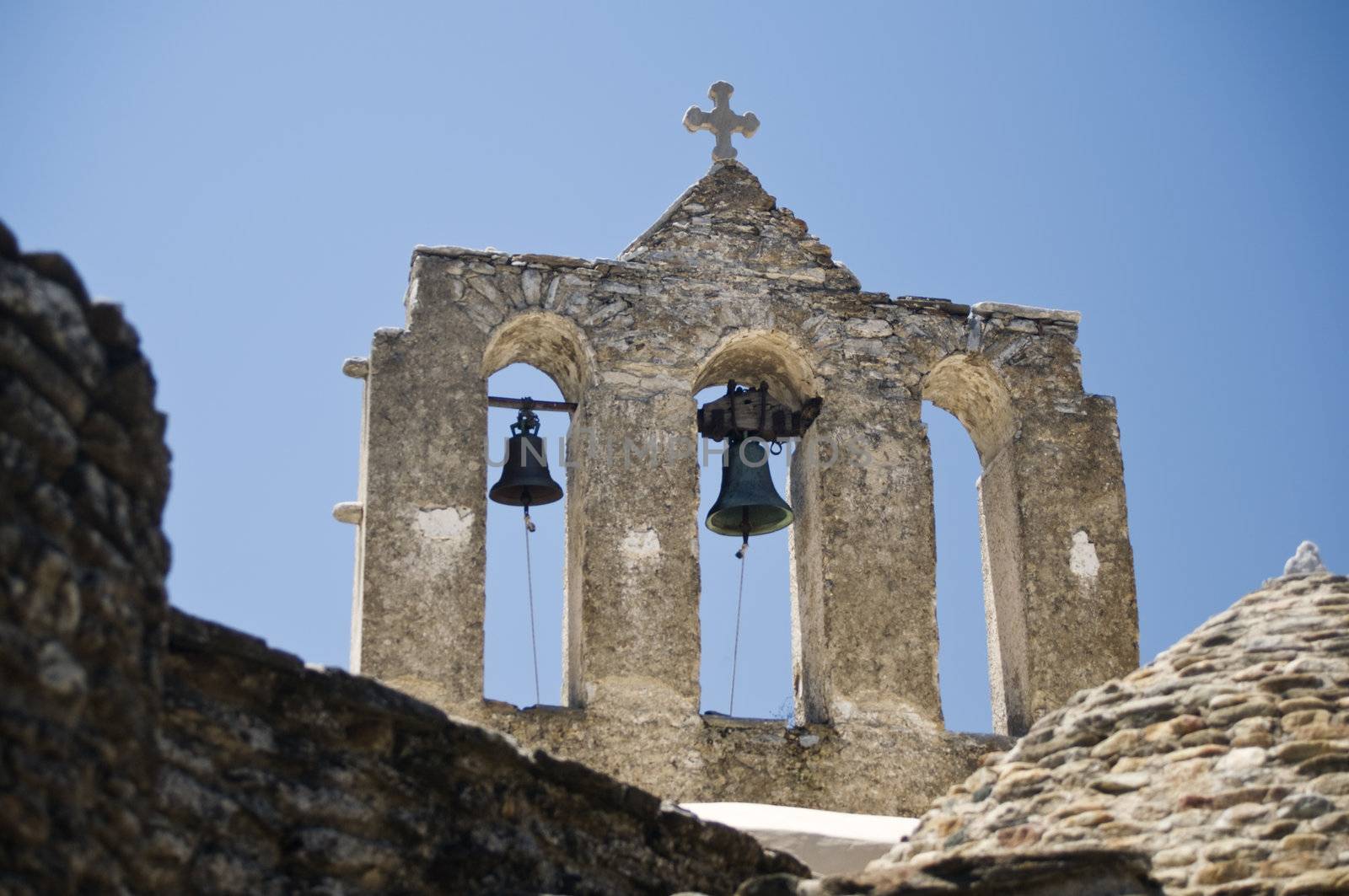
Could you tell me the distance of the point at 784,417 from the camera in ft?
38.5

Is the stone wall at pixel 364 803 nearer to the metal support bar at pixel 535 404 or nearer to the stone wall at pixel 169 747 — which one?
the stone wall at pixel 169 747

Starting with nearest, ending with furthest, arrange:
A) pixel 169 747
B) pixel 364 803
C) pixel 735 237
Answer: pixel 169 747 → pixel 364 803 → pixel 735 237

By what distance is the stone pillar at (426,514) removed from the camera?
1041cm

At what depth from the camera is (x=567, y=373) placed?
1159cm

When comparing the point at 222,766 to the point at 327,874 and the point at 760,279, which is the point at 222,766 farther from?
the point at 760,279

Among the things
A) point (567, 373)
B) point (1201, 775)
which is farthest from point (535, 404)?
point (1201, 775)

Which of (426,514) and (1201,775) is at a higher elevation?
(426,514)

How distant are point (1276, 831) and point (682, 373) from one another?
5060 millimetres

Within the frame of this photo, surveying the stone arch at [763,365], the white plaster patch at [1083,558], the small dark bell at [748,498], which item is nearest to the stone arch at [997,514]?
the white plaster patch at [1083,558]

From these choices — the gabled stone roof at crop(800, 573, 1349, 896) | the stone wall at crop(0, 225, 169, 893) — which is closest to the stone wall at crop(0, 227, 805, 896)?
the stone wall at crop(0, 225, 169, 893)

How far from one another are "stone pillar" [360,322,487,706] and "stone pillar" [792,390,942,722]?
1662 mm

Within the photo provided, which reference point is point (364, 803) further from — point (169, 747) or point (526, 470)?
point (526, 470)

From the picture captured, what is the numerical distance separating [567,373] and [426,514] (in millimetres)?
1259

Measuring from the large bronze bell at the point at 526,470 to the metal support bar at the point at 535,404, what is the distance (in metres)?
0.03
